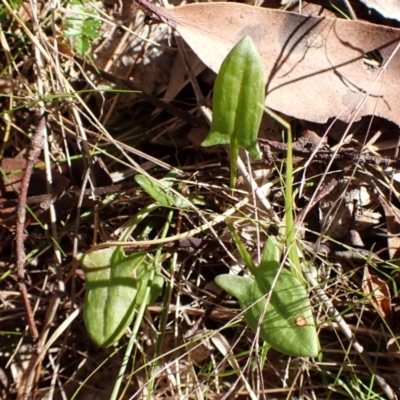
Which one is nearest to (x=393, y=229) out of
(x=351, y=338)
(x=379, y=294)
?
(x=379, y=294)

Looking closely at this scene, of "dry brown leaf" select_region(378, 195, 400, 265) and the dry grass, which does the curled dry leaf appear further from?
"dry brown leaf" select_region(378, 195, 400, 265)

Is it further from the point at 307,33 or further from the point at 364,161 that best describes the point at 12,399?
the point at 307,33

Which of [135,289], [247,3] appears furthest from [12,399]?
[247,3]

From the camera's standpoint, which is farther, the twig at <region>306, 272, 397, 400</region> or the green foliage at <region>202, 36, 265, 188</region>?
the twig at <region>306, 272, 397, 400</region>

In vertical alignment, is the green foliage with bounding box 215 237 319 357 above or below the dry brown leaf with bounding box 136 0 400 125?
below

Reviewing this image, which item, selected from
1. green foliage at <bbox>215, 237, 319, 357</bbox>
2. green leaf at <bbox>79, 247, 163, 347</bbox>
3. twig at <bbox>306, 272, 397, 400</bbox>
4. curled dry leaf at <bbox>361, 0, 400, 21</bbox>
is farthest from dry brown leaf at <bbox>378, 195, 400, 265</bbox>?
green leaf at <bbox>79, 247, 163, 347</bbox>

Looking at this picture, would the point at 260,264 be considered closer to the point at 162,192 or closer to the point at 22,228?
the point at 162,192

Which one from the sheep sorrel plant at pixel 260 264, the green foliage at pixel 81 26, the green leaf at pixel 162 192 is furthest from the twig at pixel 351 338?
the green foliage at pixel 81 26
